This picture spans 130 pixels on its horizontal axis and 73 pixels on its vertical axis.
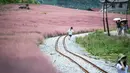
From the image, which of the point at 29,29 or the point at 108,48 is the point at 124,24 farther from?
the point at 29,29

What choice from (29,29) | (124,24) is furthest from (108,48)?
(124,24)

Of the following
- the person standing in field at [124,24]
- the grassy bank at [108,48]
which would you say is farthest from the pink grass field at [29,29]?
the grassy bank at [108,48]

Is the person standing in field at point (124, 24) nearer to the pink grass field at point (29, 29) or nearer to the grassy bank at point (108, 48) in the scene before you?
the pink grass field at point (29, 29)

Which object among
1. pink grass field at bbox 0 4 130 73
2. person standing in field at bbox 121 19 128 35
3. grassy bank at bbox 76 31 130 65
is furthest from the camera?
person standing in field at bbox 121 19 128 35

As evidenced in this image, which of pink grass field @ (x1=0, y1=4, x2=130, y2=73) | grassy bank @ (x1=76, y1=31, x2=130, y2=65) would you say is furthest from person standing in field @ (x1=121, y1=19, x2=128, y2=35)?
grassy bank @ (x1=76, y1=31, x2=130, y2=65)

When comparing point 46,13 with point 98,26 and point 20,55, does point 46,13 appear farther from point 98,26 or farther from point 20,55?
point 20,55

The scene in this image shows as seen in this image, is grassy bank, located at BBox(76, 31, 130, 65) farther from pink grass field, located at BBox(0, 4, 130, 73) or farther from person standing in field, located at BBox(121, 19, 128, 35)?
pink grass field, located at BBox(0, 4, 130, 73)

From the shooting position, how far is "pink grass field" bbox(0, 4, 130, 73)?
1013cm

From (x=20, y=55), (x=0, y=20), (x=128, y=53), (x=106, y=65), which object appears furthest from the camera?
(x=128, y=53)

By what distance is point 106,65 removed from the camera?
55.1ft

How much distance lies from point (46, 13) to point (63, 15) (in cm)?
203

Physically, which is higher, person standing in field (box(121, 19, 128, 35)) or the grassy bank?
person standing in field (box(121, 19, 128, 35))

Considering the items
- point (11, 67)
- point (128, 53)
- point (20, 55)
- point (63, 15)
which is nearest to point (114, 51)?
point (128, 53)

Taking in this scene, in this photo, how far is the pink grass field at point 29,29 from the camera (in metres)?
10.1
